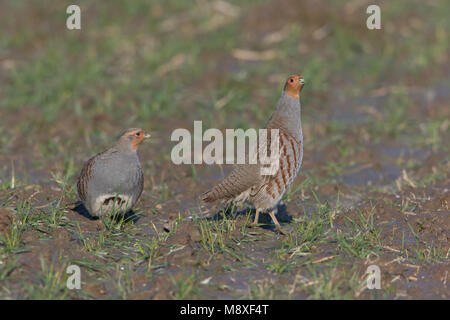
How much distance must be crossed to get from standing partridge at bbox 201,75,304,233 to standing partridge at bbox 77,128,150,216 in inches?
21.8

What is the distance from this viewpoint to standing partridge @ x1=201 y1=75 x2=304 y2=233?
209 inches

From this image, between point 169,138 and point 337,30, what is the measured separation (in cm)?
374

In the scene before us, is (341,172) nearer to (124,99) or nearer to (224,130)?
(224,130)

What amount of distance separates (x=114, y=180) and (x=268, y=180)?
114 cm

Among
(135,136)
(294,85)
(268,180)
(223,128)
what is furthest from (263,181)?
(223,128)

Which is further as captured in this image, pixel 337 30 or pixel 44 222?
pixel 337 30

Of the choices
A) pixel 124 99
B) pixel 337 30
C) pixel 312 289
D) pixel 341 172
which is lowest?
pixel 312 289

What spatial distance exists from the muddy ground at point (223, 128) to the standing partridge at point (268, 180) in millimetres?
186

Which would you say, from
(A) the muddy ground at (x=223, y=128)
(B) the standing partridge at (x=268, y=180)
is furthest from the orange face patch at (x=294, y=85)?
(A) the muddy ground at (x=223, y=128)

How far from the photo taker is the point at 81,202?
573cm

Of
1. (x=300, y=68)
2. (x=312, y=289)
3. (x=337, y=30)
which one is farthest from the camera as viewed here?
(x=337, y=30)

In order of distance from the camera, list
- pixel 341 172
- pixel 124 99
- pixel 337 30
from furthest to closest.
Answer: pixel 337 30, pixel 124 99, pixel 341 172

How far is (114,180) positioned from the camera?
205 inches

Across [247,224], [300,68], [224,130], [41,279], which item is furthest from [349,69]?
[41,279]
